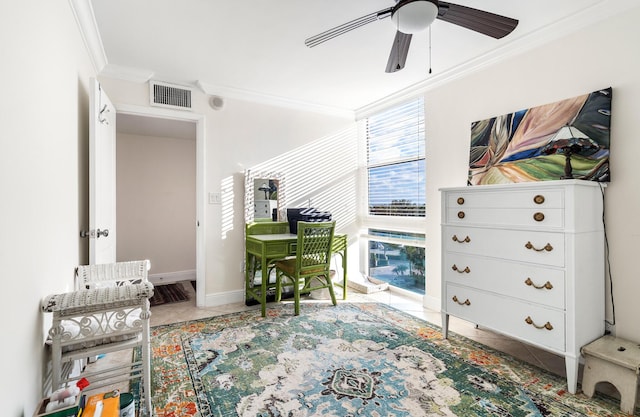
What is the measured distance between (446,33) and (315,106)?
1.95 m

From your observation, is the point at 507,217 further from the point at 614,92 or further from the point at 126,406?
the point at 126,406

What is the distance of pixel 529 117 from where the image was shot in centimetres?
242

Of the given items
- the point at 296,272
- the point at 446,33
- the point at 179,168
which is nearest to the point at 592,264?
the point at 446,33

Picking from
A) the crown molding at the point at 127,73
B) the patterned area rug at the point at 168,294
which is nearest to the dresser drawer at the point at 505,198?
the crown molding at the point at 127,73

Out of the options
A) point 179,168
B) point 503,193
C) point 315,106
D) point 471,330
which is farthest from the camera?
point 179,168

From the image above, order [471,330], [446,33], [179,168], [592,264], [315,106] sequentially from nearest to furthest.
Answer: [592,264] < [446,33] < [471,330] < [315,106] < [179,168]

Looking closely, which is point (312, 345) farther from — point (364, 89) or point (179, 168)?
point (179, 168)

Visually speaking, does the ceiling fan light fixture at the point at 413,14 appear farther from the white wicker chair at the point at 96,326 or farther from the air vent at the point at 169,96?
the air vent at the point at 169,96

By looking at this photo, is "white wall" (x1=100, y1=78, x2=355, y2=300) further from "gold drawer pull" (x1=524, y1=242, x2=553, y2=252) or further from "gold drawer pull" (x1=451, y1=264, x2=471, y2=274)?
"gold drawer pull" (x1=524, y1=242, x2=553, y2=252)

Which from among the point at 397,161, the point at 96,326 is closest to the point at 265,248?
the point at 96,326

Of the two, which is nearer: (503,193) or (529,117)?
(503,193)

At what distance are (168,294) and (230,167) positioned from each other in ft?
5.97

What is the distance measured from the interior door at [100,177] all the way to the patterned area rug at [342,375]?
0.85 meters

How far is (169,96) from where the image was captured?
3.22 meters
